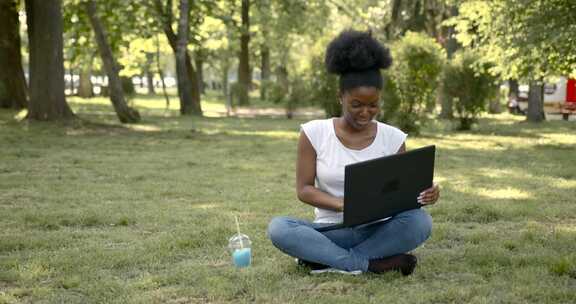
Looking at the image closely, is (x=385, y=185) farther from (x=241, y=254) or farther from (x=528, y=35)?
(x=528, y=35)

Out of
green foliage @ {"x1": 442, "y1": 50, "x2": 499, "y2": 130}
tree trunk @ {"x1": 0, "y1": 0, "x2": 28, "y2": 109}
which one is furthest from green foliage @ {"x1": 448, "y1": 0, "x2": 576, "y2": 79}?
tree trunk @ {"x1": 0, "y1": 0, "x2": 28, "y2": 109}

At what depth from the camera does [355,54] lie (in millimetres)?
4773

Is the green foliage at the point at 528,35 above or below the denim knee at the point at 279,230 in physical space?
above

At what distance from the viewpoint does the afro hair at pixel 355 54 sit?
15.7ft

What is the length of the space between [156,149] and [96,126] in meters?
4.09

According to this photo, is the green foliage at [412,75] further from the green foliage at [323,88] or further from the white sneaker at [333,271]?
the white sneaker at [333,271]

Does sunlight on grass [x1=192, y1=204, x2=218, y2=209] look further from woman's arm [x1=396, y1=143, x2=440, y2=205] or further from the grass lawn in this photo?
woman's arm [x1=396, y1=143, x2=440, y2=205]

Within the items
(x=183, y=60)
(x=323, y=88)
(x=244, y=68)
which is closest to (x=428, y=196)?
(x=323, y=88)

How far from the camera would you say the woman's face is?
4.82 meters

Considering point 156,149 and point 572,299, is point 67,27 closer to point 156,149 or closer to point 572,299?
point 156,149

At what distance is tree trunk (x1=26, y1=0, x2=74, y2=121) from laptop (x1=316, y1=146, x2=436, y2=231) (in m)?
14.1

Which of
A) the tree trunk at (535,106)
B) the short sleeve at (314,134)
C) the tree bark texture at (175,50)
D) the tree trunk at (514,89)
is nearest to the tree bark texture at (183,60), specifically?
the tree bark texture at (175,50)

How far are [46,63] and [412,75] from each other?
8.52 metres

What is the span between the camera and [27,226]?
22.6 ft
